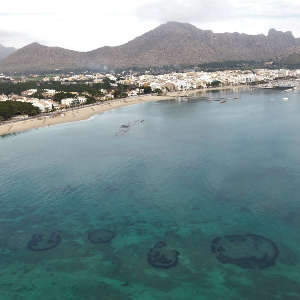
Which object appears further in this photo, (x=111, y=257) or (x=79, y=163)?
(x=79, y=163)

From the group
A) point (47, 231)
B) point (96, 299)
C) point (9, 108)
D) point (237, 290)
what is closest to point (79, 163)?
point (47, 231)

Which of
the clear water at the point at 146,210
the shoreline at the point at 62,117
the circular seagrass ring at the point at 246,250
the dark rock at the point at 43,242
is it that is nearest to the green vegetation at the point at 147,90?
the shoreline at the point at 62,117

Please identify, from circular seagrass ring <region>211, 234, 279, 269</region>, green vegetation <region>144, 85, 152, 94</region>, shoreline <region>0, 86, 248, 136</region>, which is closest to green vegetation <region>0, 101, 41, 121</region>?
shoreline <region>0, 86, 248, 136</region>

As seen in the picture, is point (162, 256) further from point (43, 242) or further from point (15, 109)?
point (15, 109)

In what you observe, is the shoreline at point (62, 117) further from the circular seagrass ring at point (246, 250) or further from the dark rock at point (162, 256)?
the circular seagrass ring at point (246, 250)

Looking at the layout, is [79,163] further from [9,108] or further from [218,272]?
[9,108]

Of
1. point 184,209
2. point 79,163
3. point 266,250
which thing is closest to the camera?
point 266,250
